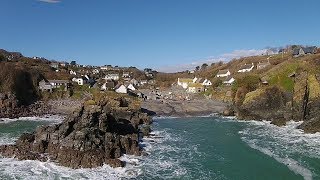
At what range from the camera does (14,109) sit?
72188 mm

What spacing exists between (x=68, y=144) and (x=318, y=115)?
37.2 metres

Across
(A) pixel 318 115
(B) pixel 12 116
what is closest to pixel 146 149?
(A) pixel 318 115

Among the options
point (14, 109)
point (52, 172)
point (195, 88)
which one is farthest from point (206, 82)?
point (52, 172)

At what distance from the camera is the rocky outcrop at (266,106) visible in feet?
214

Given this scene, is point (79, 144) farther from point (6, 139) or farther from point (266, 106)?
point (266, 106)

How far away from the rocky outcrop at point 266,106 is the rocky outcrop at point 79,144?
3030 cm

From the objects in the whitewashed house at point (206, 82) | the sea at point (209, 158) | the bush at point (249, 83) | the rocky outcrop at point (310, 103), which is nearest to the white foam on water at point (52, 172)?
the sea at point (209, 158)

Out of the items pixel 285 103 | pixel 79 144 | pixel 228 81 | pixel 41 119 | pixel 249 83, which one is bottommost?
pixel 41 119

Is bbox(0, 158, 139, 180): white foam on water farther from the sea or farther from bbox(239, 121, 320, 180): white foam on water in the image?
bbox(239, 121, 320, 180): white foam on water

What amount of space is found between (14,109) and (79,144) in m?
41.7

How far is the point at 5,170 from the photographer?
1237 inches

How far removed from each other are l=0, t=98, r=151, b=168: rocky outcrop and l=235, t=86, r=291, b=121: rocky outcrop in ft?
99.4

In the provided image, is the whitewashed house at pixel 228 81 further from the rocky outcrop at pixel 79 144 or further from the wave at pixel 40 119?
the rocky outcrop at pixel 79 144

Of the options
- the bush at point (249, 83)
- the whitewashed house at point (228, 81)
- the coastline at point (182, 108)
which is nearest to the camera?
the coastline at point (182, 108)
